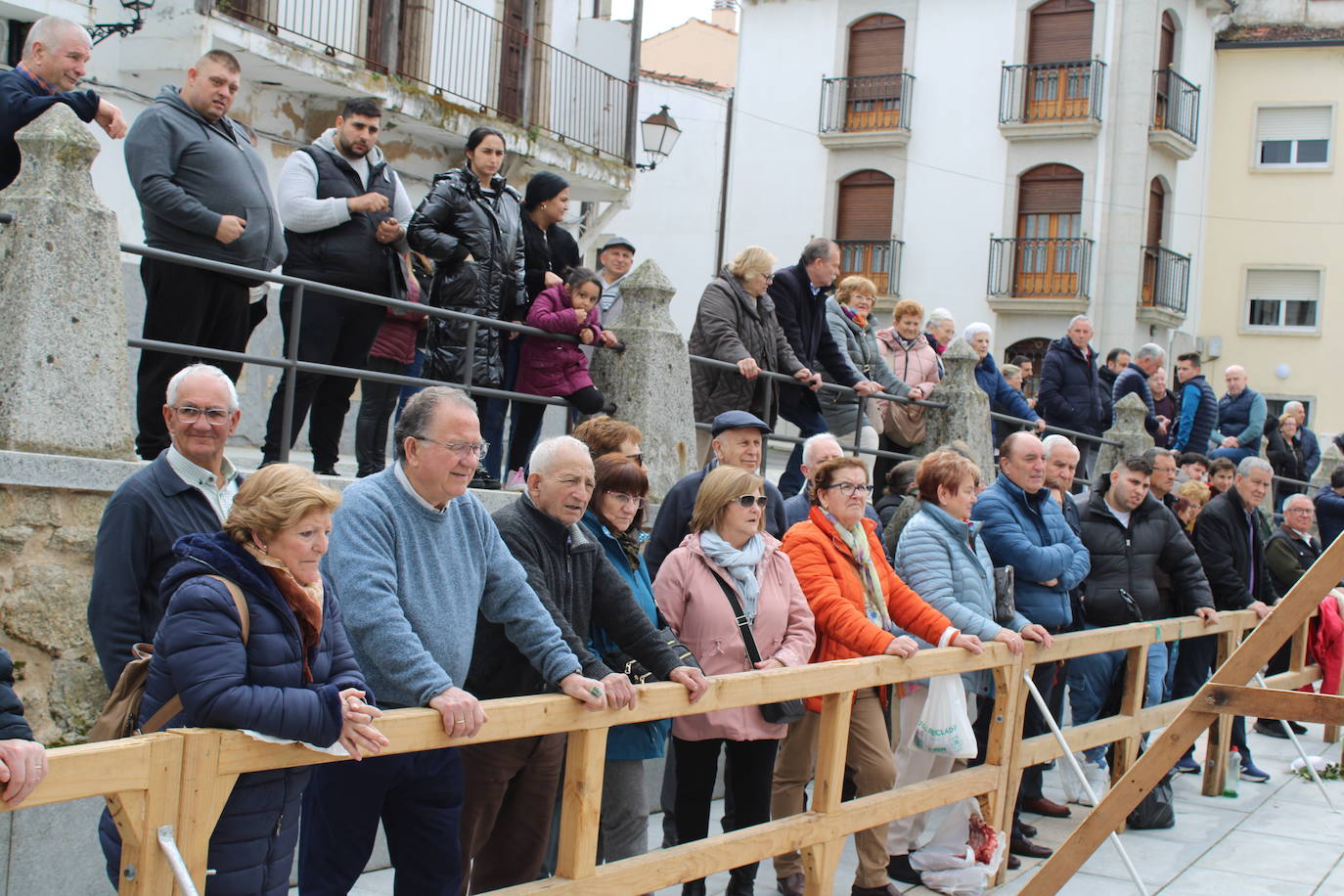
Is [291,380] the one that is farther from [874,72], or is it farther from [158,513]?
[874,72]

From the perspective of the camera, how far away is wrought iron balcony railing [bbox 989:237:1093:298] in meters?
23.8

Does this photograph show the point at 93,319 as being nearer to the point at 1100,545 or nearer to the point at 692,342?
the point at 692,342

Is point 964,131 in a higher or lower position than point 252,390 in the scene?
higher

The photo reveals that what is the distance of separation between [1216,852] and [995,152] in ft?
63.2

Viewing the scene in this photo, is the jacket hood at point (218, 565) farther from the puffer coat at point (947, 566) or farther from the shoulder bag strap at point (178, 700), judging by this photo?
the puffer coat at point (947, 566)

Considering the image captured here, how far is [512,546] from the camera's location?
424cm

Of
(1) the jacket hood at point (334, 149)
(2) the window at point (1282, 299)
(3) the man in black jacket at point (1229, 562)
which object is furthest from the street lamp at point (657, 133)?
(2) the window at point (1282, 299)

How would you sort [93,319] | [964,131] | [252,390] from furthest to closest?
[964,131] → [252,390] → [93,319]

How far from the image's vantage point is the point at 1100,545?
295 inches

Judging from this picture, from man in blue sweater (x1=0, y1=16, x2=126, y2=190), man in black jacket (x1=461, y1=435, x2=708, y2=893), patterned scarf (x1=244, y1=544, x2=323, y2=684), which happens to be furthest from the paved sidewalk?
man in blue sweater (x1=0, y1=16, x2=126, y2=190)

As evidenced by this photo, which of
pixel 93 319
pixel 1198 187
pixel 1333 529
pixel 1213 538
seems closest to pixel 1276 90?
pixel 1198 187

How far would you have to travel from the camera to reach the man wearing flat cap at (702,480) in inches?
222

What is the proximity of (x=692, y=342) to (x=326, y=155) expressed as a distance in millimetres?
2505

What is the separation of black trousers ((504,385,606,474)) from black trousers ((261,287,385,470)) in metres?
0.88
